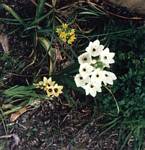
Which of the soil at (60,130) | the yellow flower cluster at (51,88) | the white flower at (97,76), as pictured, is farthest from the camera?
the soil at (60,130)

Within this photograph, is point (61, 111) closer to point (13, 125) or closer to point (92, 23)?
point (13, 125)

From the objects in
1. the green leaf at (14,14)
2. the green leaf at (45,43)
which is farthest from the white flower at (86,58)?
the green leaf at (14,14)

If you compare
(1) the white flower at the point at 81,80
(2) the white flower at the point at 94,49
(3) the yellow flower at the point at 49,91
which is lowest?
(3) the yellow flower at the point at 49,91

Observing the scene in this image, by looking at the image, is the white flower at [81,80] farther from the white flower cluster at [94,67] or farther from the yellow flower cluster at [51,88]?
the yellow flower cluster at [51,88]

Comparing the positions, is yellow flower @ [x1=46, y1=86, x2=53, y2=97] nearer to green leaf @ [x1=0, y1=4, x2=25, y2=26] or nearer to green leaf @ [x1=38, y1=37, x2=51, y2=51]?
green leaf @ [x1=38, y1=37, x2=51, y2=51]

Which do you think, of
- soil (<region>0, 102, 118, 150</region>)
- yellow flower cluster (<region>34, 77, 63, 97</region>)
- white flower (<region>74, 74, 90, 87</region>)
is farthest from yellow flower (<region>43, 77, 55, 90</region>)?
white flower (<region>74, 74, 90, 87</region>)

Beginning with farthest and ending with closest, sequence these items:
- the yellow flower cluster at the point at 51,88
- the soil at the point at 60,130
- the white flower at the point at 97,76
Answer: the soil at the point at 60,130 < the yellow flower cluster at the point at 51,88 < the white flower at the point at 97,76

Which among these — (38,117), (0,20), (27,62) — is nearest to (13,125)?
(38,117)
